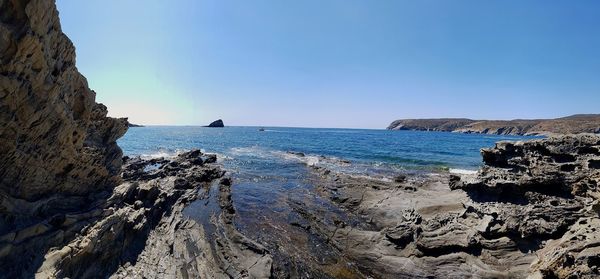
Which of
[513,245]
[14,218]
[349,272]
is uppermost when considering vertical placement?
[14,218]

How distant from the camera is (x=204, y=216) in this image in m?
23.1

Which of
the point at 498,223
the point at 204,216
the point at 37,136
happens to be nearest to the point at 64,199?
the point at 37,136

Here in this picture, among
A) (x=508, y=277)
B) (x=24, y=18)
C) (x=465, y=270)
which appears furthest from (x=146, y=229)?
(x=508, y=277)

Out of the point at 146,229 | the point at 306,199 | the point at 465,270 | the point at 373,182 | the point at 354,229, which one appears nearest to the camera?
the point at 465,270

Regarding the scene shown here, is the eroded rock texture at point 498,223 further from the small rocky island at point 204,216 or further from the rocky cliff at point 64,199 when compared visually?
the rocky cliff at point 64,199

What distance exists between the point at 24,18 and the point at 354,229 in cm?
2023

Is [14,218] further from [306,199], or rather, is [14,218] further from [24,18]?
[306,199]

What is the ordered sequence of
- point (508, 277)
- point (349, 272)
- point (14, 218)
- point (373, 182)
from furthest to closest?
point (373, 182) < point (349, 272) < point (508, 277) < point (14, 218)

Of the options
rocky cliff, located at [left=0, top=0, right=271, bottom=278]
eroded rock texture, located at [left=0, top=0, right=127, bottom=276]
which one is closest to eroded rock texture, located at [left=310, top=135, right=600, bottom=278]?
rocky cliff, located at [left=0, top=0, right=271, bottom=278]

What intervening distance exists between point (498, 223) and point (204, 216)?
19.6 m

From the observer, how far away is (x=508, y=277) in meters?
13.9

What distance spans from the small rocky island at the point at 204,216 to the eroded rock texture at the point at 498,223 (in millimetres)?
77

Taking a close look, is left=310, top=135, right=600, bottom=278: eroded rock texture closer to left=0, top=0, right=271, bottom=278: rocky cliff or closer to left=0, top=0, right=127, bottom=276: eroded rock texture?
left=0, top=0, right=271, bottom=278: rocky cliff

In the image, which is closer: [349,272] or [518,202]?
[349,272]
